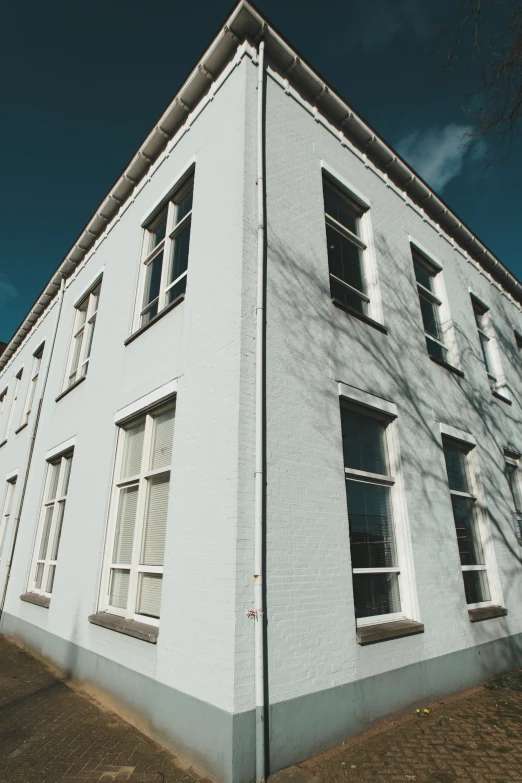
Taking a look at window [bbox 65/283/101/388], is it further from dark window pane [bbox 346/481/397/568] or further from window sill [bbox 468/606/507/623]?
window sill [bbox 468/606/507/623]

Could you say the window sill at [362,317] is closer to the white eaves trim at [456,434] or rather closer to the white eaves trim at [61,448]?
the white eaves trim at [456,434]

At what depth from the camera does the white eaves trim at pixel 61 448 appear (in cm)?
794

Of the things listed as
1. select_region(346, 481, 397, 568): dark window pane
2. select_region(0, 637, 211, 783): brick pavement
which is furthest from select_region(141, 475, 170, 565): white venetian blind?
select_region(346, 481, 397, 568): dark window pane

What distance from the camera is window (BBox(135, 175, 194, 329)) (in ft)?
22.1

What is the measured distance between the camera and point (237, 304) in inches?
189

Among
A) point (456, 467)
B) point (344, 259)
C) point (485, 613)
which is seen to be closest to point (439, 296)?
point (344, 259)

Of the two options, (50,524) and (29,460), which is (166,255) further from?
(29,460)

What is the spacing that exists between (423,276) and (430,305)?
69 centimetres

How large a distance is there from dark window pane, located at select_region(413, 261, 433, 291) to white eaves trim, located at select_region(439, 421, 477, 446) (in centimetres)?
320

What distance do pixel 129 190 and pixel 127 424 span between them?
533 cm

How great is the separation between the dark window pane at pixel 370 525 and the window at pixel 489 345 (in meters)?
5.85

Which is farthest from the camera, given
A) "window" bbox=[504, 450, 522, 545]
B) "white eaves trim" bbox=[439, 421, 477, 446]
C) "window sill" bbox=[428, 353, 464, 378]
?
"window" bbox=[504, 450, 522, 545]

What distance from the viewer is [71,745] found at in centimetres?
402

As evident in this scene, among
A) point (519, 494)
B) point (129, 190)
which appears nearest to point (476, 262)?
point (519, 494)
